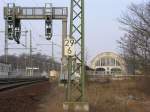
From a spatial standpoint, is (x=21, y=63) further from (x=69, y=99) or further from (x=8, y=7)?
(x=69, y=99)

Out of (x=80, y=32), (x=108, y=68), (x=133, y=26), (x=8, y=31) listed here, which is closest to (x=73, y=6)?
(x=80, y=32)

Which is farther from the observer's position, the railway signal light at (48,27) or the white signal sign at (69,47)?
the railway signal light at (48,27)

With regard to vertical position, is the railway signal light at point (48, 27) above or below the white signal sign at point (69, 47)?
above

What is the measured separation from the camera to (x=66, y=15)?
49.4 metres

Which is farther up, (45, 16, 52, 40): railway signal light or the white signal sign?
(45, 16, 52, 40): railway signal light

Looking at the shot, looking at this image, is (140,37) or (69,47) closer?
(69,47)

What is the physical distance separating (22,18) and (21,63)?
110490mm

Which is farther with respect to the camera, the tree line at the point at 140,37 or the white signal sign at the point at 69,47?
the tree line at the point at 140,37

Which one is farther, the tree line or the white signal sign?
the tree line

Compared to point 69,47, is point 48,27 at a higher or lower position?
higher

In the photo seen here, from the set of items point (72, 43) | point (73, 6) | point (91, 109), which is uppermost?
point (73, 6)

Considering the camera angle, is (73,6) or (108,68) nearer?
(73,6)

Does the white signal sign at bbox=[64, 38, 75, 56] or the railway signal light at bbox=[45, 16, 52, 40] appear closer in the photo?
the white signal sign at bbox=[64, 38, 75, 56]

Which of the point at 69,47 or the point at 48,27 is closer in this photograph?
the point at 69,47
